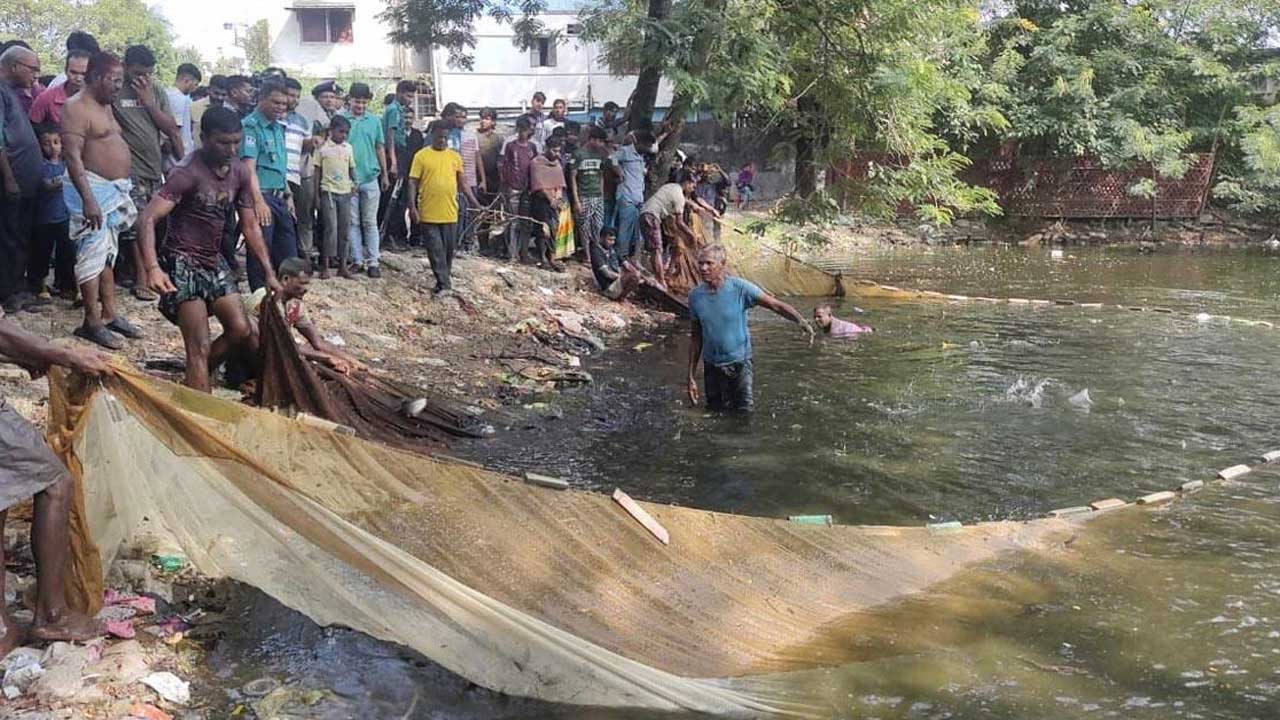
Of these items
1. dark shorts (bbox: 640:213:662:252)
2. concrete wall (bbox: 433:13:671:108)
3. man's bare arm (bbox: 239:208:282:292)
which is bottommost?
dark shorts (bbox: 640:213:662:252)

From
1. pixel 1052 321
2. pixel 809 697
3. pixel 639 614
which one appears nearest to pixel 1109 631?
pixel 809 697

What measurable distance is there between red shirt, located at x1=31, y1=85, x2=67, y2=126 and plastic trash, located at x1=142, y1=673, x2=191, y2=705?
16.5 ft

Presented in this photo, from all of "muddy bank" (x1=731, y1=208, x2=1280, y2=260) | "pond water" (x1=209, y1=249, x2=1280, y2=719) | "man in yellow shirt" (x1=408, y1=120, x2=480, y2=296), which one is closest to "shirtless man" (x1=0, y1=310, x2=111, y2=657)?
"pond water" (x1=209, y1=249, x2=1280, y2=719)

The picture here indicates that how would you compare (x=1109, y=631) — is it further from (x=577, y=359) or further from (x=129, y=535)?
(x=577, y=359)

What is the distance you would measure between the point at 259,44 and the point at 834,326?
33.0 m

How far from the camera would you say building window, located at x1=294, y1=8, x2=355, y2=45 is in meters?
38.4

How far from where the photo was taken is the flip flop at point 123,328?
7203 millimetres

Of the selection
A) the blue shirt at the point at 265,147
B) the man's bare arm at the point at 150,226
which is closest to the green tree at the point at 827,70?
the blue shirt at the point at 265,147

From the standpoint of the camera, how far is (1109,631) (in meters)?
4.54

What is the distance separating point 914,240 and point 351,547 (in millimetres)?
22395

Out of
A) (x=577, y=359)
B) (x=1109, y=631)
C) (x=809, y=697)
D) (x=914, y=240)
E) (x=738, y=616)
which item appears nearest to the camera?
(x=809, y=697)

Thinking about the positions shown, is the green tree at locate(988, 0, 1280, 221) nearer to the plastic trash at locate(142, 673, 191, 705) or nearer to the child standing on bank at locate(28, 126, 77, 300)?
the child standing on bank at locate(28, 126, 77, 300)

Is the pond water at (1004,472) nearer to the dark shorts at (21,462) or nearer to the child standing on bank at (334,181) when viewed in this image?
the dark shorts at (21,462)

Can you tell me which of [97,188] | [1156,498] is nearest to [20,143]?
[97,188]
